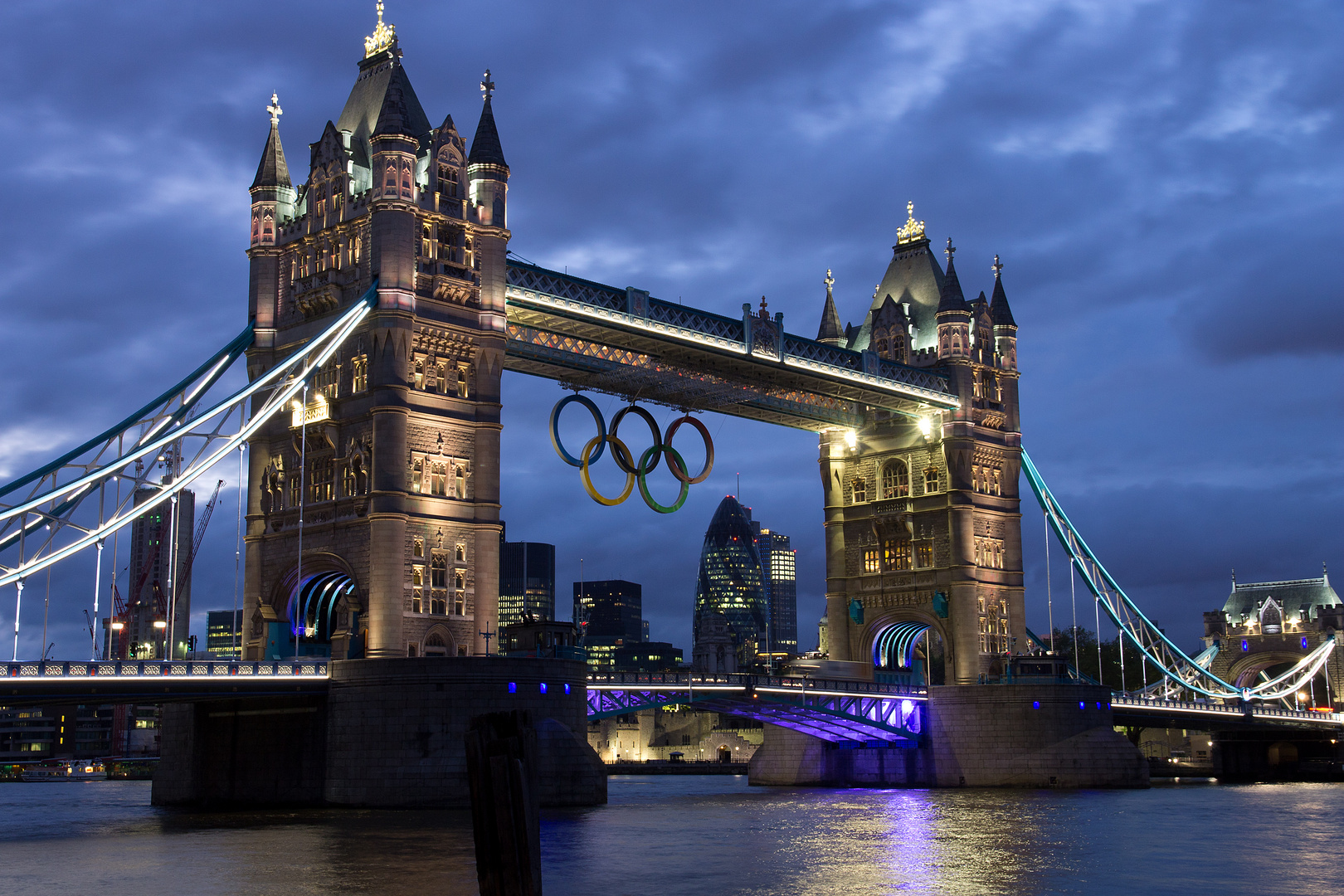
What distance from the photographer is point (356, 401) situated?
6469cm

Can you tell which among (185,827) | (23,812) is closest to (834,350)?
(185,827)

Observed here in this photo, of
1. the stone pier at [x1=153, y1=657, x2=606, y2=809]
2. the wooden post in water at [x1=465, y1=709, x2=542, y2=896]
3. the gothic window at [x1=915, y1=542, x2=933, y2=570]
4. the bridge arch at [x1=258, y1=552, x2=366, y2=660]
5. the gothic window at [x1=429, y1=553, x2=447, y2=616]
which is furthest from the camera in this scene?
the gothic window at [x1=915, y1=542, x2=933, y2=570]

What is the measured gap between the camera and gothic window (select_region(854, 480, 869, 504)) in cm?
9575

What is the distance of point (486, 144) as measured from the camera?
67938mm

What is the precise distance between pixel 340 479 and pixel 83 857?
23160 millimetres

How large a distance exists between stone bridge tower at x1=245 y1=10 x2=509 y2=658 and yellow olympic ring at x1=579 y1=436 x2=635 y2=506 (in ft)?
23.2

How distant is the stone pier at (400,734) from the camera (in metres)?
57.2

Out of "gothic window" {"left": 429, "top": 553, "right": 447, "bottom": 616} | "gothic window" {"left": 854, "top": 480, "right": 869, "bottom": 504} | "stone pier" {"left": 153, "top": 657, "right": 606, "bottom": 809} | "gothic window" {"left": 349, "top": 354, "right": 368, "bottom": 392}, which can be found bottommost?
"stone pier" {"left": 153, "top": 657, "right": 606, "bottom": 809}

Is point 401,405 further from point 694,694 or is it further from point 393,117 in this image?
point 694,694

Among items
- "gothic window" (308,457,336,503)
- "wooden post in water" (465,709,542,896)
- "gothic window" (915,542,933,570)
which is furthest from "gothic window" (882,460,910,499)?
"wooden post in water" (465,709,542,896)

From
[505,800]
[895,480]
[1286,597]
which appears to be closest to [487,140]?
[895,480]

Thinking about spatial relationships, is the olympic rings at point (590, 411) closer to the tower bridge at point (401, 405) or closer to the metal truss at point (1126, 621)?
the tower bridge at point (401, 405)

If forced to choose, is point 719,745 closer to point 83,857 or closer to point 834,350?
point 834,350

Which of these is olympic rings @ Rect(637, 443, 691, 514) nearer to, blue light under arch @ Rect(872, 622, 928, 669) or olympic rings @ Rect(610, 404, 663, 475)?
olympic rings @ Rect(610, 404, 663, 475)
